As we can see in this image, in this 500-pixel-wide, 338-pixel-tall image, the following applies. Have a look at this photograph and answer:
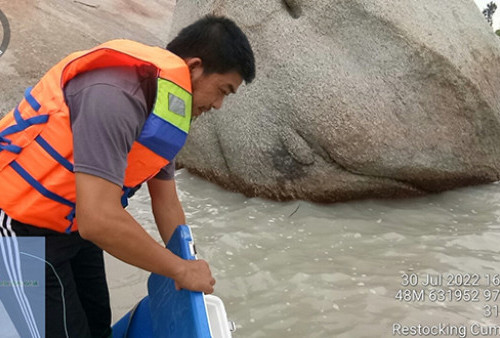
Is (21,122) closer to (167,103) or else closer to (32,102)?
(32,102)

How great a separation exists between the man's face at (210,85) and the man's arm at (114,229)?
47 centimetres

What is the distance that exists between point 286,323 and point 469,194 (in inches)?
97.8

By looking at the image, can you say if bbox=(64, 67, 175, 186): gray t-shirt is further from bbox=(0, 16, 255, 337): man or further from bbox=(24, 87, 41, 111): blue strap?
bbox=(24, 87, 41, 111): blue strap

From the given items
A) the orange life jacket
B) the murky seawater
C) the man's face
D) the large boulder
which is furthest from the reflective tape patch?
the large boulder

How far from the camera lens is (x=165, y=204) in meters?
2.01

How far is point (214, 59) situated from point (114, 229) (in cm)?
63

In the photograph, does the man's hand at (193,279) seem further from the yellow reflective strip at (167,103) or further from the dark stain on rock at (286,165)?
the dark stain on rock at (286,165)

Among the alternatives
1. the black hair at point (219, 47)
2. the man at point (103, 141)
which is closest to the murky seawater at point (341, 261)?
the man at point (103, 141)

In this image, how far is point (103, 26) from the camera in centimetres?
941

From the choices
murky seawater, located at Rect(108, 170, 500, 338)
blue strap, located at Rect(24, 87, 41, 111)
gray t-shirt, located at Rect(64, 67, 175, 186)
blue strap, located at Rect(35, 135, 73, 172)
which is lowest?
murky seawater, located at Rect(108, 170, 500, 338)

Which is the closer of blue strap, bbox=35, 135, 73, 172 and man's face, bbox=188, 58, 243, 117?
blue strap, bbox=35, 135, 73, 172

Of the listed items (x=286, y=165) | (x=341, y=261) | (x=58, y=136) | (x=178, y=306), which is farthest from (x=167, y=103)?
(x=286, y=165)

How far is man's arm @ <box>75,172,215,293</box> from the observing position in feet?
4.14

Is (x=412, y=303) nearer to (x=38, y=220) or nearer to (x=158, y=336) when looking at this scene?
(x=158, y=336)
